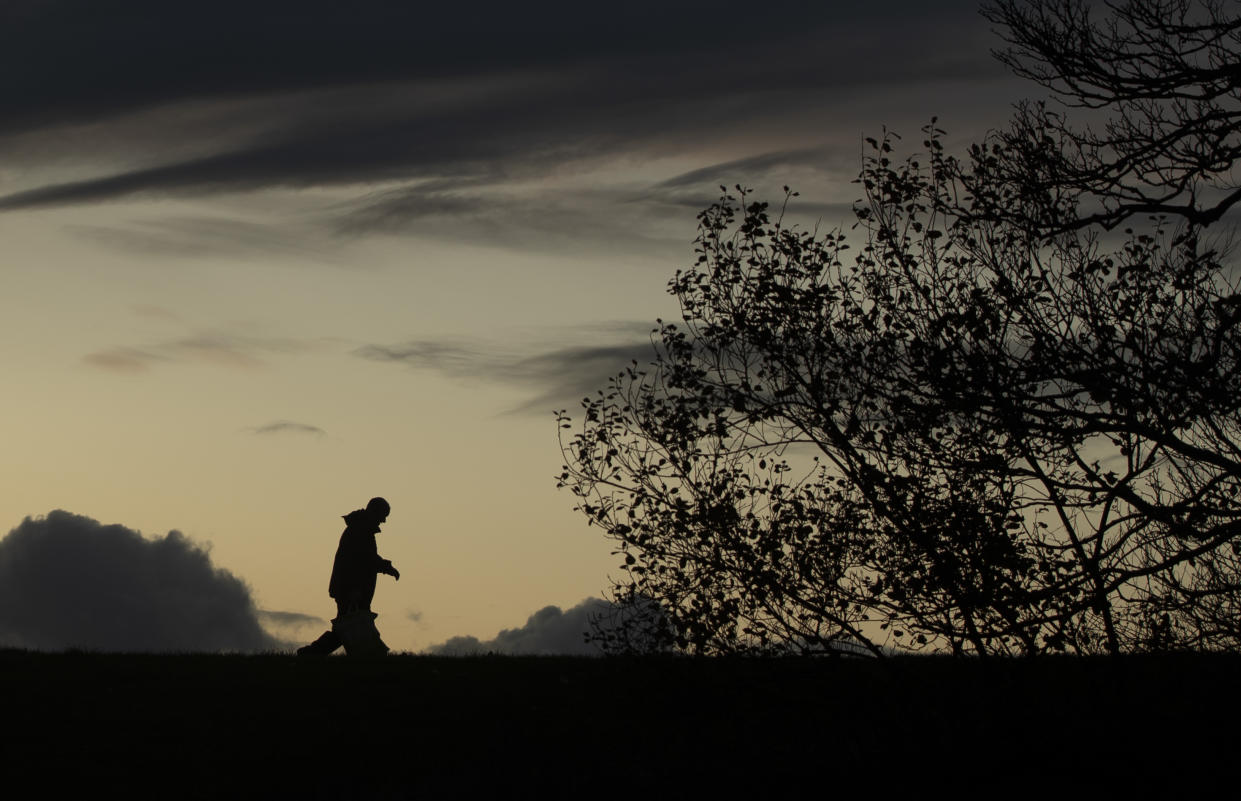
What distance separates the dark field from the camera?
50.3 ft

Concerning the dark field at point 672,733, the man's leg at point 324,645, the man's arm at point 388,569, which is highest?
the man's arm at point 388,569

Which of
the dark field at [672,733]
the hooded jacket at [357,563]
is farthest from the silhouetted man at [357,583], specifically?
the dark field at [672,733]

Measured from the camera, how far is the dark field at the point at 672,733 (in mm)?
15328

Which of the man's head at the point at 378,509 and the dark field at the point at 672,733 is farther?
the man's head at the point at 378,509

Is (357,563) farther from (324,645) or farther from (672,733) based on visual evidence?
(672,733)

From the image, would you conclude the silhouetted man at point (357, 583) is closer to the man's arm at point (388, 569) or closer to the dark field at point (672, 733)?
the man's arm at point (388, 569)

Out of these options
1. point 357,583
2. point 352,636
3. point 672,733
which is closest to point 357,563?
point 357,583

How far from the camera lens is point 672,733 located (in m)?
18.1

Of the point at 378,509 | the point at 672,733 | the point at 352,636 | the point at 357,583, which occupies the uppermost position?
the point at 378,509

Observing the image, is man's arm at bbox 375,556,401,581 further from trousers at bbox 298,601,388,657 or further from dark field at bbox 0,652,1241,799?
dark field at bbox 0,652,1241,799

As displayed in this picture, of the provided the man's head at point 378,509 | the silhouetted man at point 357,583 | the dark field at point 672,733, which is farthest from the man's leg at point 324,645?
the dark field at point 672,733

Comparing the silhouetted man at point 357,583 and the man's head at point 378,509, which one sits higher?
the man's head at point 378,509

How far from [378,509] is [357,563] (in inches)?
48.9

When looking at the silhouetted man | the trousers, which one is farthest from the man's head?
the trousers
